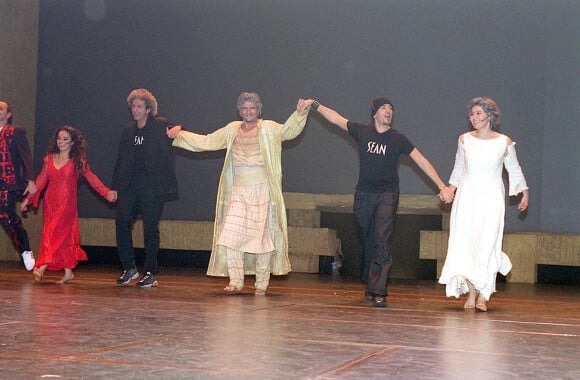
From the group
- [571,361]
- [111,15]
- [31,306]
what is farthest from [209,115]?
[571,361]

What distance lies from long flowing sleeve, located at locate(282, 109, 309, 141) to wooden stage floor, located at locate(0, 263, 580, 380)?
4.14 feet

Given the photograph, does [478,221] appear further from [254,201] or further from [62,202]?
[62,202]

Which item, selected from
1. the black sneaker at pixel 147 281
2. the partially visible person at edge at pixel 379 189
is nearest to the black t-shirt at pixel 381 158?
the partially visible person at edge at pixel 379 189

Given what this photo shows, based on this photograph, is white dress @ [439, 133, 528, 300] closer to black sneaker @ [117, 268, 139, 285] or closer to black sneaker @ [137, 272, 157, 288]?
black sneaker @ [137, 272, 157, 288]

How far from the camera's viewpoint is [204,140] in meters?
7.67

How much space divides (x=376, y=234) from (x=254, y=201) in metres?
1.08

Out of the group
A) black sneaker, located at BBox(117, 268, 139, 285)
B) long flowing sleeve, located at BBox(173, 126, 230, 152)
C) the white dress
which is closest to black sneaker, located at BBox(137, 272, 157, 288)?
black sneaker, located at BBox(117, 268, 139, 285)

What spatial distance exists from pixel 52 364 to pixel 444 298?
4.64 metres

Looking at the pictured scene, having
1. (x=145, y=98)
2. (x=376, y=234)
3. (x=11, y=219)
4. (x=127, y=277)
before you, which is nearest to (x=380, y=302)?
(x=376, y=234)

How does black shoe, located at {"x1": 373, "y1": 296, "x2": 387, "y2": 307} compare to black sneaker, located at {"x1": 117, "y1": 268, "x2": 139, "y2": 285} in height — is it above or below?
above

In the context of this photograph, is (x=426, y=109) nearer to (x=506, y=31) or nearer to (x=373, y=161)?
(x=506, y=31)

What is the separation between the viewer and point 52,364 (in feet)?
11.3

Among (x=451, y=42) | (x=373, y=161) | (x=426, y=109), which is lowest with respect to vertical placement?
(x=373, y=161)

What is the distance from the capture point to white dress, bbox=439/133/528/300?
6.67 metres
